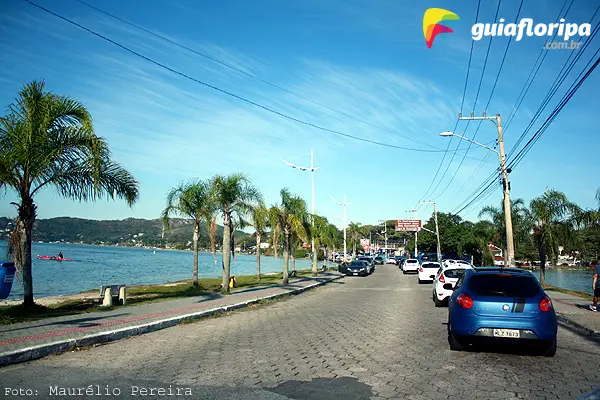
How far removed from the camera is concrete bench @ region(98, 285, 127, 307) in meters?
14.9

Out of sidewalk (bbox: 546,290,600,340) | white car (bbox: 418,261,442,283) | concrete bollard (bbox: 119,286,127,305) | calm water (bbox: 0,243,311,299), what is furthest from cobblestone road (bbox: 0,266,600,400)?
white car (bbox: 418,261,442,283)

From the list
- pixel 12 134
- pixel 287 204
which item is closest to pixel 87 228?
pixel 287 204

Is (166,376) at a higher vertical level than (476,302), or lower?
lower

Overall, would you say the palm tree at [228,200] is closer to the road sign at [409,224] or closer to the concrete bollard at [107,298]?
the concrete bollard at [107,298]

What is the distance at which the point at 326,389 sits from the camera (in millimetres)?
5949

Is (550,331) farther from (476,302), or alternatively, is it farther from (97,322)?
(97,322)

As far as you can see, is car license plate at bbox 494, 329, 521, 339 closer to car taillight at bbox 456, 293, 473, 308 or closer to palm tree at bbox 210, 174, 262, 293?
car taillight at bbox 456, 293, 473, 308

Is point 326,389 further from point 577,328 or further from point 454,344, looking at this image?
point 577,328

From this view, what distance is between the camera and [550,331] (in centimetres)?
770

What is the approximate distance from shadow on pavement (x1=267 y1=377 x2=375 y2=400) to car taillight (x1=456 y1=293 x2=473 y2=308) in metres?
2.76

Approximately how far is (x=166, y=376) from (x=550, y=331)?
6187mm

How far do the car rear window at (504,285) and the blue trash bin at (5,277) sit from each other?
10.8 m

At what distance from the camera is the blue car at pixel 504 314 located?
7660 mm

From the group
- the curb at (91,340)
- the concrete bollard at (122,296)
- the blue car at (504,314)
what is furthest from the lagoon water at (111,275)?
the blue car at (504,314)
